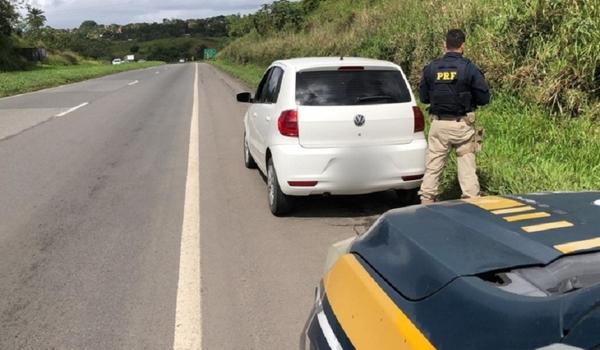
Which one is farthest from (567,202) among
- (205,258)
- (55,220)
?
(55,220)

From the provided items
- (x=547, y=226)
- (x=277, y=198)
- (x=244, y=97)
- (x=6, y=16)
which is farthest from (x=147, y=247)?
(x=6, y=16)

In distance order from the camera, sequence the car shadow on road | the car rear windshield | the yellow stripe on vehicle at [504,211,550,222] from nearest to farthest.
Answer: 1. the yellow stripe on vehicle at [504,211,550,222]
2. the car rear windshield
3. the car shadow on road

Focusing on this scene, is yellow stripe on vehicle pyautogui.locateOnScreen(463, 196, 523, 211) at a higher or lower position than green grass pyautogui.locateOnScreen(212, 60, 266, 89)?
higher

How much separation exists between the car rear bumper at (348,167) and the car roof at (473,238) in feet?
10.9

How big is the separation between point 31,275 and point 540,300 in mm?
4173

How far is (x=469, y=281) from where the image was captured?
1.74 metres

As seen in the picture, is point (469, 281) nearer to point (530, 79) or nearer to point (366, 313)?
point (366, 313)

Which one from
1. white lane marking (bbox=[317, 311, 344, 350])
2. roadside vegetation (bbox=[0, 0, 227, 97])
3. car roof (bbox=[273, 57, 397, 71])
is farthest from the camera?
roadside vegetation (bbox=[0, 0, 227, 97])

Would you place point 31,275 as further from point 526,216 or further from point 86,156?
point 86,156

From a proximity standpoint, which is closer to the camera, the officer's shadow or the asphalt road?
the asphalt road

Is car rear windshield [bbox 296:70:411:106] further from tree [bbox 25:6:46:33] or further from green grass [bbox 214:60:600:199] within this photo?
tree [bbox 25:6:46:33]

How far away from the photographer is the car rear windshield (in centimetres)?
596

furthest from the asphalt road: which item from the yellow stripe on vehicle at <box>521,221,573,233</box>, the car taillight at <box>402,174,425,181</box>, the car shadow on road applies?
the yellow stripe on vehicle at <box>521,221,573,233</box>

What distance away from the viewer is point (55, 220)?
6.21 meters
